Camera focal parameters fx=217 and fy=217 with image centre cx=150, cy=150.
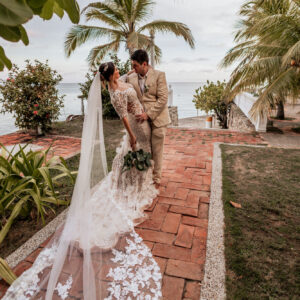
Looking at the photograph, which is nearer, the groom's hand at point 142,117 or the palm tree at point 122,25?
the groom's hand at point 142,117

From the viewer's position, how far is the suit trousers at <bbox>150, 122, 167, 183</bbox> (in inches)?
136

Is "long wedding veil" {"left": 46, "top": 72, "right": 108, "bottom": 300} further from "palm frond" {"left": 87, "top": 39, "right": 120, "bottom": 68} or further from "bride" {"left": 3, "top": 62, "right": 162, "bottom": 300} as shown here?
"palm frond" {"left": 87, "top": 39, "right": 120, "bottom": 68}

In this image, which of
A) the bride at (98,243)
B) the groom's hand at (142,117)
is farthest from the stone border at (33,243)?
the groom's hand at (142,117)

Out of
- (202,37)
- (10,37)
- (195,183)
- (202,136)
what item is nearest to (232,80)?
(202,136)

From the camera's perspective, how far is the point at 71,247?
84.7 inches

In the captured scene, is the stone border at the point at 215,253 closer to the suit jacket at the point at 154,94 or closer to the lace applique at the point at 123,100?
the suit jacket at the point at 154,94

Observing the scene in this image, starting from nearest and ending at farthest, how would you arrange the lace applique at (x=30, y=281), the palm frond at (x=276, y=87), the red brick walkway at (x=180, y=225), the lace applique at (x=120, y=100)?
the lace applique at (x=30, y=281), the red brick walkway at (x=180, y=225), the lace applique at (x=120, y=100), the palm frond at (x=276, y=87)

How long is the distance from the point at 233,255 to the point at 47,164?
99.2 inches

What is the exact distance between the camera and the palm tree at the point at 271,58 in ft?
18.9

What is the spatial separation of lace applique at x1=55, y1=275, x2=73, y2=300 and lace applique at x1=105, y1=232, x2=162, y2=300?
33cm

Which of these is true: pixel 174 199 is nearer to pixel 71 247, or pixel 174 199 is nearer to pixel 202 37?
pixel 71 247

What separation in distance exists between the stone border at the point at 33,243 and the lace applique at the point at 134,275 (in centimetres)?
90

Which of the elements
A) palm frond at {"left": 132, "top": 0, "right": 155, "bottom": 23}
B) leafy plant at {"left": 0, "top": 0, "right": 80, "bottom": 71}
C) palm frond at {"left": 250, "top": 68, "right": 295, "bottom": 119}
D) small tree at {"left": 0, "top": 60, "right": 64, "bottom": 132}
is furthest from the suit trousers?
palm frond at {"left": 132, "top": 0, "right": 155, "bottom": 23}

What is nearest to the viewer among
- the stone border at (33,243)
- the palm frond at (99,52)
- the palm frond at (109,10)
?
the stone border at (33,243)
